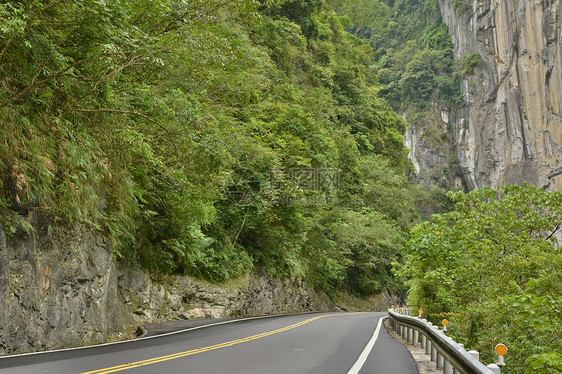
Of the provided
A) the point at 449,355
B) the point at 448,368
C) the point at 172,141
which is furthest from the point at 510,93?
the point at 449,355

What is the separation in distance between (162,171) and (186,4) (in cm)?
731

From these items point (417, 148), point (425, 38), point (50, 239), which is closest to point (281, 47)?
point (50, 239)

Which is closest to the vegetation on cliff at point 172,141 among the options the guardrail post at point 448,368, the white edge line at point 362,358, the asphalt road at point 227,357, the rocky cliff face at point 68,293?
the rocky cliff face at point 68,293

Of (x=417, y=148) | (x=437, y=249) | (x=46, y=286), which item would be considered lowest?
(x=46, y=286)

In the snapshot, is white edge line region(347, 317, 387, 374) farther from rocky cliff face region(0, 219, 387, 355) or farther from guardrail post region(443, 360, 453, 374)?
rocky cliff face region(0, 219, 387, 355)

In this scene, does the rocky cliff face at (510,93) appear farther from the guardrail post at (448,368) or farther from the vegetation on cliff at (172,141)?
the guardrail post at (448,368)

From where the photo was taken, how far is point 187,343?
1042 cm

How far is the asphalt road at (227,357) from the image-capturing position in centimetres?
711

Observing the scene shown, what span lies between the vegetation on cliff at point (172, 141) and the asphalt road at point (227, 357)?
3.08m

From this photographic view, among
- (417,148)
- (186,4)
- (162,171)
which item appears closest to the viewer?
(186,4)

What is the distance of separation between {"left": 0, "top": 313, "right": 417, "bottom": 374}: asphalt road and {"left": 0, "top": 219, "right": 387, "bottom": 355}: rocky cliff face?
860 mm

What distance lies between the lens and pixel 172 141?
11.6 metres

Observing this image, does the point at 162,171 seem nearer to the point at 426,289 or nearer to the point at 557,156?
the point at 426,289

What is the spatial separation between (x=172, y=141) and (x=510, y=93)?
6474 cm
